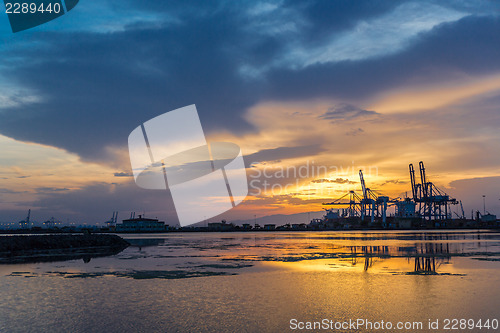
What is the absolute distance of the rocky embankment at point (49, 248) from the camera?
138 ft

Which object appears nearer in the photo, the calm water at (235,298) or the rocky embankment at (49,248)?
the calm water at (235,298)

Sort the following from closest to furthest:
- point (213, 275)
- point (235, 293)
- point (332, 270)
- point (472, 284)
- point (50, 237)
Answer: point (235, 293), point (472, 284), point (213, 275), point (332, 270), point (50, 237)

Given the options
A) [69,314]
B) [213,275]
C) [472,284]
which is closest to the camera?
[69,314]

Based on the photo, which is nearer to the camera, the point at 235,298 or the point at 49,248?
the point at 235,298

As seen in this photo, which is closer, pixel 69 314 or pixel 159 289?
pixel 69 314

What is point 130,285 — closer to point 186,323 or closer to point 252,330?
point 186,323

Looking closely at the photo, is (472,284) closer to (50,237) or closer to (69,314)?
(69,314)

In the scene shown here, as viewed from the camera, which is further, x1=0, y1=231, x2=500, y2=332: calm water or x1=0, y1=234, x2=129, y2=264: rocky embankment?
x1=0, y1=234, x2=129, y2=264: rocky embankment

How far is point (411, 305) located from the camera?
51.3 feet

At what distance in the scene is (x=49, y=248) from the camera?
5131 cm

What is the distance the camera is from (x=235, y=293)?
1870 cm

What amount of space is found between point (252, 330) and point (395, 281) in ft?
40.8

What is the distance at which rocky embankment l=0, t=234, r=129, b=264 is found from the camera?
42031 mm

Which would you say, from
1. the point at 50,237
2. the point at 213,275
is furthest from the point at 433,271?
the point at 50,237
